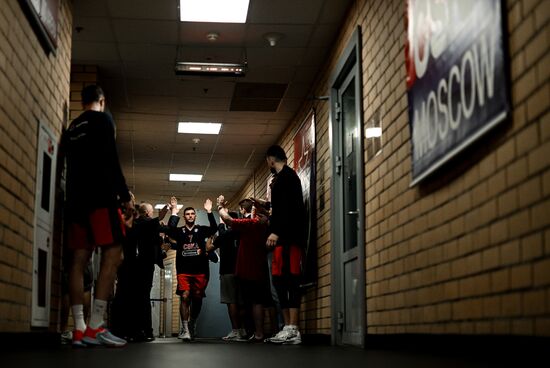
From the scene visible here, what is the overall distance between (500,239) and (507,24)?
2.77ft

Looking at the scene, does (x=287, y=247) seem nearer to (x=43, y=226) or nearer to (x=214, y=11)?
(x=214, y=11)

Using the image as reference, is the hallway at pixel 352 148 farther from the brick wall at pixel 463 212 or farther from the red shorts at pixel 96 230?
the red shorts at pixel 96 230

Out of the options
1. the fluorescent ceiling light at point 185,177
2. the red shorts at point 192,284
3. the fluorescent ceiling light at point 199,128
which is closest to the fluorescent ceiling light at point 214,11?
the red shorts at point 192,284

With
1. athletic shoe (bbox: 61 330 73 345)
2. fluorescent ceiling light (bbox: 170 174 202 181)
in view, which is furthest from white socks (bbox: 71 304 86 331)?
fluorescent ceiling light (bbox: 170 174 202 181)

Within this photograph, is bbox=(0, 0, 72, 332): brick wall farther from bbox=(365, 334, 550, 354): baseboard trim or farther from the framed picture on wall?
bbox=(365, 334, 550, 354): baseboard trim

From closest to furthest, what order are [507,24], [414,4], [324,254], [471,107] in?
[507,24], [471,107], [414,4], [324,254]

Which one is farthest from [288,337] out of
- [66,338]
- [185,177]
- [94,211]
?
[185,177]

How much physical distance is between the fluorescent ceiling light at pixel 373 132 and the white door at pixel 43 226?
2.30m

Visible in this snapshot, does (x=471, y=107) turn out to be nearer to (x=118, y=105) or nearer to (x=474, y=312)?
(x=474, y=312)

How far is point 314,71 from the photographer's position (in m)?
8.07

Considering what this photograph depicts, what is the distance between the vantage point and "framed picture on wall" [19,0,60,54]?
4.32 m

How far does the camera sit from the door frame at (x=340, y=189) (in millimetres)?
5523

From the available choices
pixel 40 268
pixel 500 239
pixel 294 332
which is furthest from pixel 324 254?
pixel 500 239

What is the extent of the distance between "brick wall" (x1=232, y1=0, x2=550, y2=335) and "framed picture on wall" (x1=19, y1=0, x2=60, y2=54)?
2.25m
